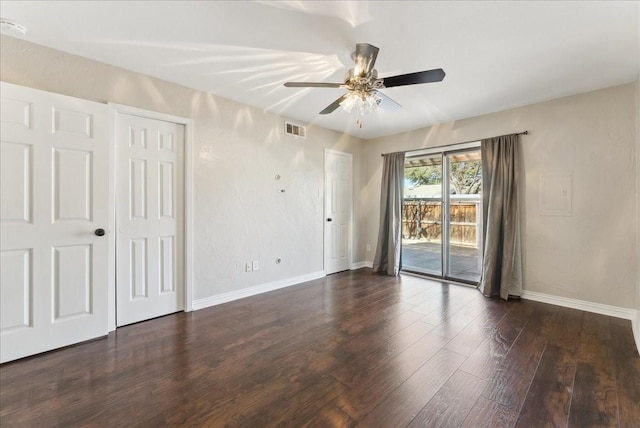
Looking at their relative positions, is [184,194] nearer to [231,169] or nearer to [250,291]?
[231,169]

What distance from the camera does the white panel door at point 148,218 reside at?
2.79 meters

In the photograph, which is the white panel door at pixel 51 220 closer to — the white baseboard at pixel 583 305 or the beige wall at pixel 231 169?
the beige wall at pixel 231 169

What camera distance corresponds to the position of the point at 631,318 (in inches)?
116

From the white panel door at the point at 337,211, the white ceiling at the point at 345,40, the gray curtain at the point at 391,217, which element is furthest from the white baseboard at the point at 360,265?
the white ceiling at the point at 345,40

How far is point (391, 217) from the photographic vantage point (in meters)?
4.94

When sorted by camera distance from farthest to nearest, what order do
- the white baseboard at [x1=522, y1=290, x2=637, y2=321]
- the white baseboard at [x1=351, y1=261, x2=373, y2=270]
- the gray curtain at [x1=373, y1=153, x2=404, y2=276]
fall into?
the white baseboard at [x1=351, y1=261, x2=373, y2=270] → the gray curtain at [x1=373, y1=153, x2=404, y2=276] → the white baseboard at [x1=522, y1=290, x2=637, y2=321]

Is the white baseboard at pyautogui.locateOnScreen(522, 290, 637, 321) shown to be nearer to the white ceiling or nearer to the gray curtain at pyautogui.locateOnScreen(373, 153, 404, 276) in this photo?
the gray curtain at pyautogui.locateOnScreen(373, 153, 404, 276)

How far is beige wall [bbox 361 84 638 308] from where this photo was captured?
9.87 feet

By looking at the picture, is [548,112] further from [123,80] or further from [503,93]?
[123,80]

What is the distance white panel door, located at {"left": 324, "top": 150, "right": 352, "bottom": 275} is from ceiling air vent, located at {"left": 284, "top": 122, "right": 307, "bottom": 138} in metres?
0.60

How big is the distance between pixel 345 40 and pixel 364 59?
0.26 metres

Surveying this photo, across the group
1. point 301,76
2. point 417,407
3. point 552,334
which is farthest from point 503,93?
point 417,407

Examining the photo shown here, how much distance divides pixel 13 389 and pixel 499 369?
3453 mm

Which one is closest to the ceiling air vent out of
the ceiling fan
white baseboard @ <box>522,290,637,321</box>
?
the ceiling fan
